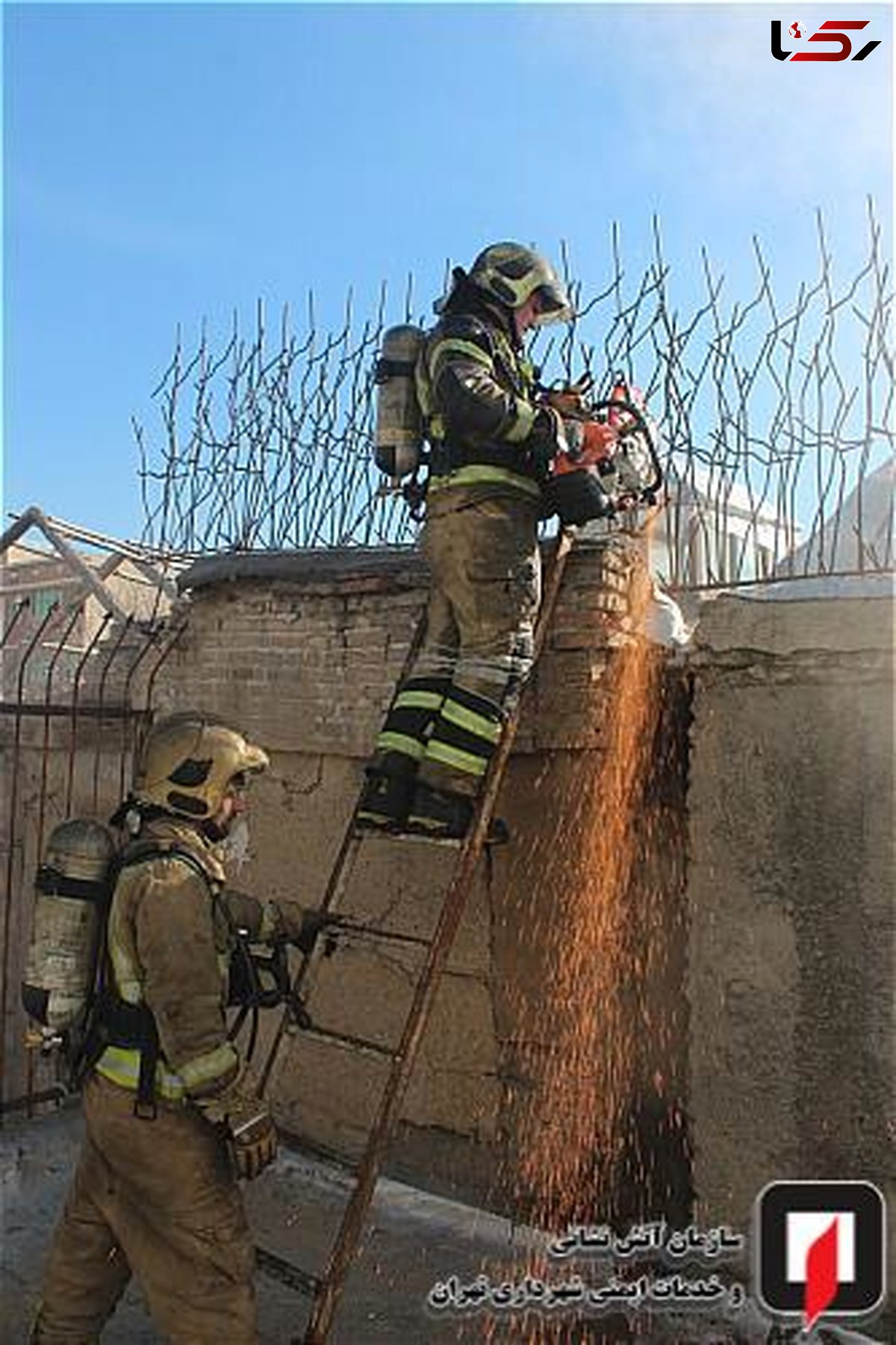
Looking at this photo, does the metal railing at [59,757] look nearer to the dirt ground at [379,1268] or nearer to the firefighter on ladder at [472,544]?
the dirt ground at [379,1268]

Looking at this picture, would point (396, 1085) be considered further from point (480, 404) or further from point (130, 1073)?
point (480, 404)

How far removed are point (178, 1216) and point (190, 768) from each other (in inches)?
44.4

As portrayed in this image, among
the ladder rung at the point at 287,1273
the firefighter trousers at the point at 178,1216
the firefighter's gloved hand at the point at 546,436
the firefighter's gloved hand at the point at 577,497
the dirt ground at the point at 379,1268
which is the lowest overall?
the dirt ground at the point at 379,1268

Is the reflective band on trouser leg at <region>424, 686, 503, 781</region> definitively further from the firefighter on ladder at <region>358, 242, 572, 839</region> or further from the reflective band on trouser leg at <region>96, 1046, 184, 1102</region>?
the reflective band on trouser leg at <region>96, 1046, 184, 1102</region>

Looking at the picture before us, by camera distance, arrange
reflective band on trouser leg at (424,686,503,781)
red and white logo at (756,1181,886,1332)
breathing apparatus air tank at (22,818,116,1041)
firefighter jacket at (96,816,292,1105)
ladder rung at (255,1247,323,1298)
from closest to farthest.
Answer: firefighter jacket at (96,816,292,1105)
breathing apparatus air tank at (22,818,116,1041)
ladder rung at (255,1247,323,1298)
red and white logo at (756,1181,886,1332)
reflective band on trouser leg at (424,686,503,781)

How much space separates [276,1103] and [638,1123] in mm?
1552

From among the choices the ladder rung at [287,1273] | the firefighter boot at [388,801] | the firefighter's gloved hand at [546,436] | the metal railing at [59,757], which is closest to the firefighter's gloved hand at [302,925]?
the firefighter boot at [388,801]

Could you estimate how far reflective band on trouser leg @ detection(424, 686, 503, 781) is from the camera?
146 inches

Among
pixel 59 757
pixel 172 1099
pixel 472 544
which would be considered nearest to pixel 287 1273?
pixel 172 1099

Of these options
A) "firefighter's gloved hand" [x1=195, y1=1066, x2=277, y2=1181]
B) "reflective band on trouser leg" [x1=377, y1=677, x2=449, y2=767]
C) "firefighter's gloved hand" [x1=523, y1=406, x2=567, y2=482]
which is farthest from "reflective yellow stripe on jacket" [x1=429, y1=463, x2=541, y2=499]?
"firefighter's gloved hand" [x1=195, y1=1066, x2=277, y2=1181]

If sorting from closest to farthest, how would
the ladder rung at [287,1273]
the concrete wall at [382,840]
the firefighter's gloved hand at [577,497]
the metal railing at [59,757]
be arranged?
the ladder rung at [287,1273] → the firefighter's gloved hand at [577,497] → the concrete wall at [382,840] → the metal railing at [59,757]

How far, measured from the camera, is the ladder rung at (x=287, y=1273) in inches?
130

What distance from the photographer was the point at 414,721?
151 inches

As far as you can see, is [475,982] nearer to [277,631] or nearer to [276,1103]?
[276,1103]
